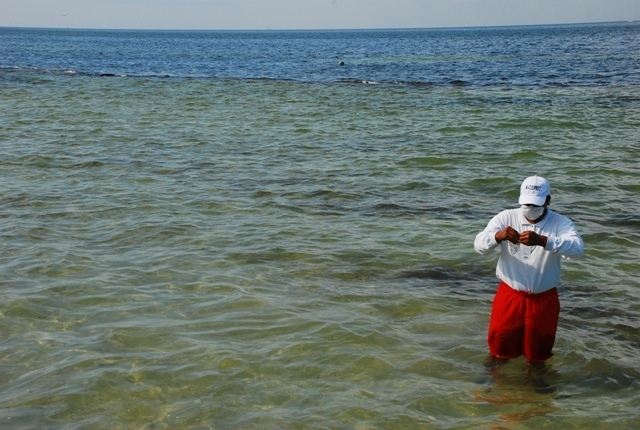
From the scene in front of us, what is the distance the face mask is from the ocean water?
58.8 inches

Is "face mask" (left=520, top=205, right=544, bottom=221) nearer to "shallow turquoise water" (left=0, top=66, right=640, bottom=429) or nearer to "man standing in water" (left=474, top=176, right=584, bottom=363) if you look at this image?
"man standing in water" (left=474, top=176, right=584, bottom=363)

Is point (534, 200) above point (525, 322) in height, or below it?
above

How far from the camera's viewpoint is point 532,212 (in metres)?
6.25

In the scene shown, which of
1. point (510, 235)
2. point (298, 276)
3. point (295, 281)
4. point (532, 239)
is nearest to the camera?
point (532, 239)

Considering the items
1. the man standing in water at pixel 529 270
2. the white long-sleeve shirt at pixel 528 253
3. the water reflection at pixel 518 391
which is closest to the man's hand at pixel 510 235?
the man standing in water at pixel 529 270

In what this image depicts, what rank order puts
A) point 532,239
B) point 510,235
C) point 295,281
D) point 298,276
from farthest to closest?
point 298,276 → point 295,281 → point 510,235 → point 532,239

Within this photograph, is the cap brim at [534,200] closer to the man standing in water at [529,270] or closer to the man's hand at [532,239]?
the man standing in water at [529,270]

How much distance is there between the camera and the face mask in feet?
20.4

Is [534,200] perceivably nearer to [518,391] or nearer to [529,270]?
[529,270]

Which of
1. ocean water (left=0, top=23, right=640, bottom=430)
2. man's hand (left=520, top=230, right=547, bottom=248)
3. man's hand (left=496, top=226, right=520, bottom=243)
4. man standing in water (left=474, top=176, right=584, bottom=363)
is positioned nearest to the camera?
man's hand (left=520, top=230, right=547, bottom=248)

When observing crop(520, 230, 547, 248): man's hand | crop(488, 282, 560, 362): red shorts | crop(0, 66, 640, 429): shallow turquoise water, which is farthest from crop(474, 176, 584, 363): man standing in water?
crop(0, 66, 640, 429): shallow turquoise water

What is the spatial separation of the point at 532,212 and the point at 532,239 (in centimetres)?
46

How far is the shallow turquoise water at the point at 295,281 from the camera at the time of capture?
6.23 metres

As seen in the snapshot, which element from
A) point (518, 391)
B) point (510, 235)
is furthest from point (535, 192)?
point (518, 391)
